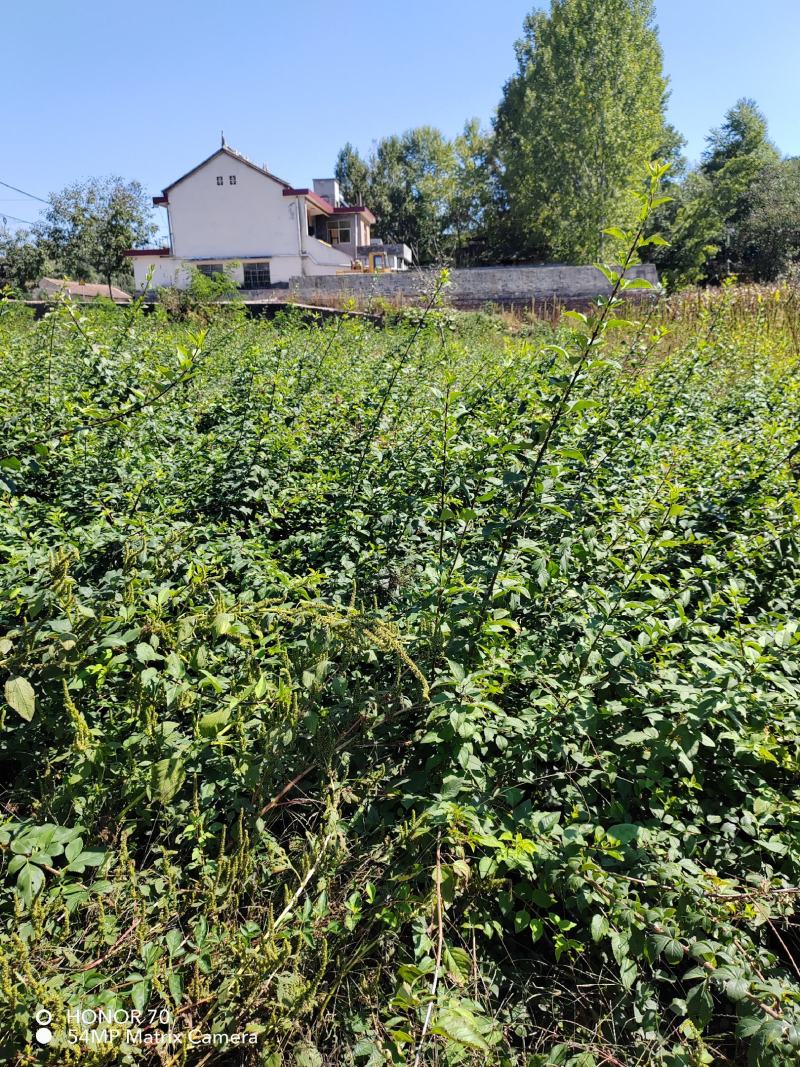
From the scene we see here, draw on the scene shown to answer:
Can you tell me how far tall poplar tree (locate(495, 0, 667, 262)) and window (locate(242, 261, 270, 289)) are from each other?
16167 millimetres

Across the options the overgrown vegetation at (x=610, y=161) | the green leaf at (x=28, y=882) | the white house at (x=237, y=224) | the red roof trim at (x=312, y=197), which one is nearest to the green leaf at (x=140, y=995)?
the green leaf at (x=28, y=882)

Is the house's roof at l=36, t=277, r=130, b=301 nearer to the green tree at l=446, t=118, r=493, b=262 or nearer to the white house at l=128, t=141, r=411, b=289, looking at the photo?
the white house at l=128, t=141, r=411, b=289

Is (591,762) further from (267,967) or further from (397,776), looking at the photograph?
(267,967)

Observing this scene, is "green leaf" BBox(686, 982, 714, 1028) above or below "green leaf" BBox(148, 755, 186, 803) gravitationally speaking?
below

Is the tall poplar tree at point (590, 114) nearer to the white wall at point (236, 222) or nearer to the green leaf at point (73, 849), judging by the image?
the white wall at point (236, 222)

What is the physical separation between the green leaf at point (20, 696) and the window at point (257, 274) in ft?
111

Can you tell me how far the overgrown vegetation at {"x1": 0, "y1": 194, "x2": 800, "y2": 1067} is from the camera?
155 centimetres

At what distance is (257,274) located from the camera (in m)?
32.9

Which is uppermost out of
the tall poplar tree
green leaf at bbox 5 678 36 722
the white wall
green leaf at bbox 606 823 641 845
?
the tall poplar tree

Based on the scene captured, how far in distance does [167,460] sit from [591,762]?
2533mm

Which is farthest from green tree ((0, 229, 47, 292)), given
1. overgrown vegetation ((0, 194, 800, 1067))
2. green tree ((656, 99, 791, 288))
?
overgrown vegetation ((0, 194, 800, 1067))

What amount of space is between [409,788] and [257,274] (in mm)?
34555

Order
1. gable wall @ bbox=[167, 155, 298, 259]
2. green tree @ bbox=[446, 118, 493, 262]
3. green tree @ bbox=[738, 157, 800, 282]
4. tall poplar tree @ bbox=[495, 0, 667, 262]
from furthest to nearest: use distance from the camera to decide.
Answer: green tree @ bbox=[446, 118, 493, 262], green tree @ bbox=[738, 157, 800, 282], tall poplar tree @ bbox=[495, 0, 667, 262], gable wall @ bbox=[167, 155, 298, 259]

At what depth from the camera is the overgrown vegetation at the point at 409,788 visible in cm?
155
